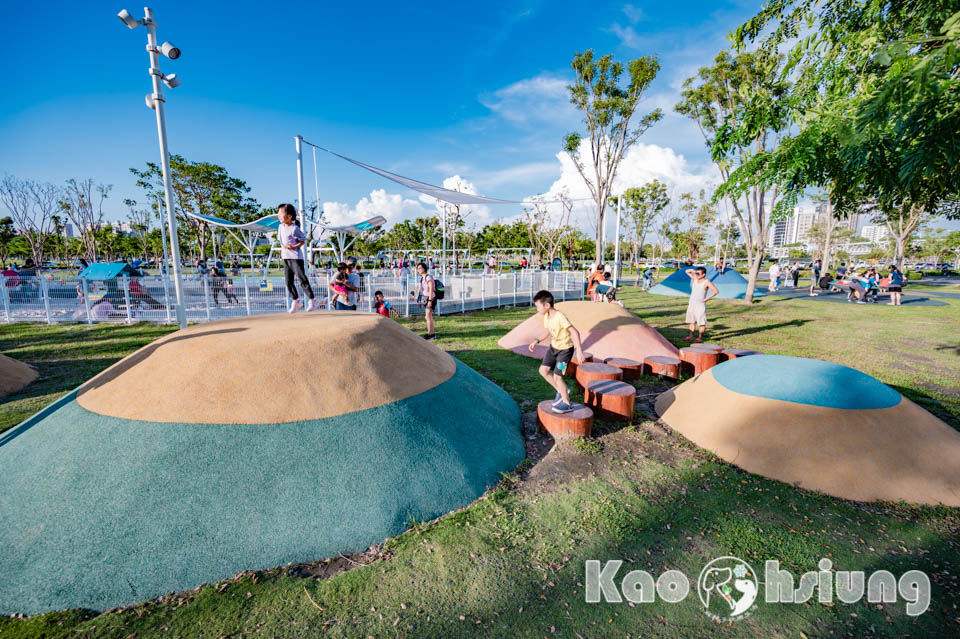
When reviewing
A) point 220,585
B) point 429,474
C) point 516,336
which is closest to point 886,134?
point 429,474

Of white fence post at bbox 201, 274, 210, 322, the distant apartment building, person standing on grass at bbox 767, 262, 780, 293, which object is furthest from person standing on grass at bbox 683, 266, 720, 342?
the distant apartment building

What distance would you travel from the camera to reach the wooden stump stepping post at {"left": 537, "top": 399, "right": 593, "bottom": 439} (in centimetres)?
500

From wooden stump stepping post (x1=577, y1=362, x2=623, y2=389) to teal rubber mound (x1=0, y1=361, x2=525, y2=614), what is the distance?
9.11 feet

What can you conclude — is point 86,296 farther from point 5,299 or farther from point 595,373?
point 595,373

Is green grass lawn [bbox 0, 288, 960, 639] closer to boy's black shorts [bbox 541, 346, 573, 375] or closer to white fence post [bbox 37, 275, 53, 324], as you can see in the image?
boy's black shorts [bbox 541, 346, 573, 375]

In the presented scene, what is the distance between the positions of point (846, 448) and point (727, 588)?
266 cm

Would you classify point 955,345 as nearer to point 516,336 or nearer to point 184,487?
point 516,336

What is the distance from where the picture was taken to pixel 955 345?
10273mm

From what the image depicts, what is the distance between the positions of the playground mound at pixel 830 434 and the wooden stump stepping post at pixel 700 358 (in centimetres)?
210

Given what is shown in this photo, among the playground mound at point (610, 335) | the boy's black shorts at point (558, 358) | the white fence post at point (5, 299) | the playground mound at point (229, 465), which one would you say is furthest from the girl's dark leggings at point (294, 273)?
the white fence post at point (5, 299)

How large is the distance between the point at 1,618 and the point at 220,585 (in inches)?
51.4

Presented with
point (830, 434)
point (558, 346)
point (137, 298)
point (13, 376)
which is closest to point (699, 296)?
point (830, 434)

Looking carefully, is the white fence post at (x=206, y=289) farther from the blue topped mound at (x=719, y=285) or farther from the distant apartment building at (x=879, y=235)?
the distant apartment building at (x=879, y=235)

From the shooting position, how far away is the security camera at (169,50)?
6.45 m
